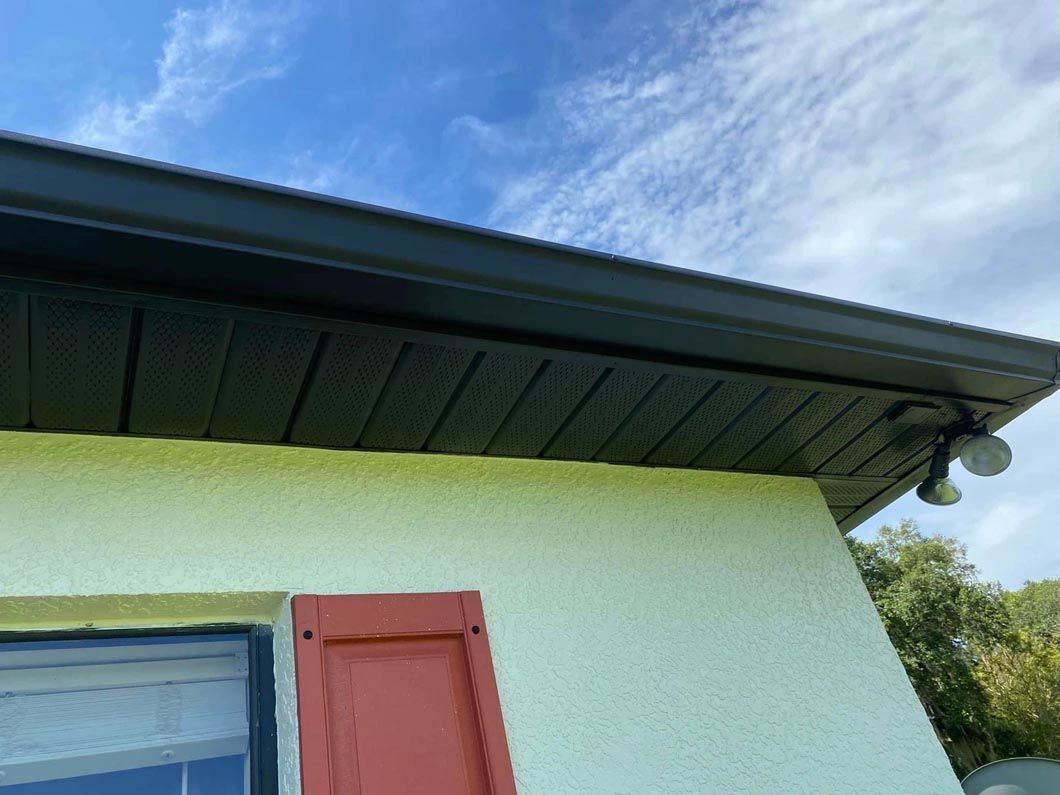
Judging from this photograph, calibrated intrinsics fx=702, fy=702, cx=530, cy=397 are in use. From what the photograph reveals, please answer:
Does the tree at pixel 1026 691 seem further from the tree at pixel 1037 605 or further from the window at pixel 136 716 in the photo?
the window at pixel 136 716

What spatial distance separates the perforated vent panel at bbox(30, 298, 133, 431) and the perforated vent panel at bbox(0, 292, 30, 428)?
2cm

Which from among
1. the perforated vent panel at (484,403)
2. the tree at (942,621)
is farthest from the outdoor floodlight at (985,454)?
the tree at (942,621)

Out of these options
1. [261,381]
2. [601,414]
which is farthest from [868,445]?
[261,381]

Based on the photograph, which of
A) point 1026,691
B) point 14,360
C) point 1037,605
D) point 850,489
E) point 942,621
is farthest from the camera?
point 1037,605

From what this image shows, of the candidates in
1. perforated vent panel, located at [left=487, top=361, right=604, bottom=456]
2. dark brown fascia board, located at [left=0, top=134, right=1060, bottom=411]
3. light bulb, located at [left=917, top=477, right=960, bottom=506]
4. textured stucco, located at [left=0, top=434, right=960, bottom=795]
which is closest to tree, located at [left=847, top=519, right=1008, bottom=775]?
light bulb, located at [left=917, top=477, right=960, bottom=506]

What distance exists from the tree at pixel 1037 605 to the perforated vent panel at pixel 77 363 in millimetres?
21491

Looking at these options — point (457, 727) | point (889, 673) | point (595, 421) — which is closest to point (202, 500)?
point (457, 727)

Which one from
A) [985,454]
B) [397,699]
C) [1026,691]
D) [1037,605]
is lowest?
[397,699]

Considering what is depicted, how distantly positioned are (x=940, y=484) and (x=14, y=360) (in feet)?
9.94

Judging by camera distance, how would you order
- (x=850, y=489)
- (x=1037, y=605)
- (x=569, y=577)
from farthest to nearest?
(x=1037, y=605) < (x=850, y=489) < (x=569, y=577)

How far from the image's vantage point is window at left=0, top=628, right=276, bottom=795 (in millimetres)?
1504

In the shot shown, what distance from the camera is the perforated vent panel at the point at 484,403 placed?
1904 millimetres

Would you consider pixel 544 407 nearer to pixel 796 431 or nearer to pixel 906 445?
pixel 796 431

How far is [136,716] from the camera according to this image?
1.61m
